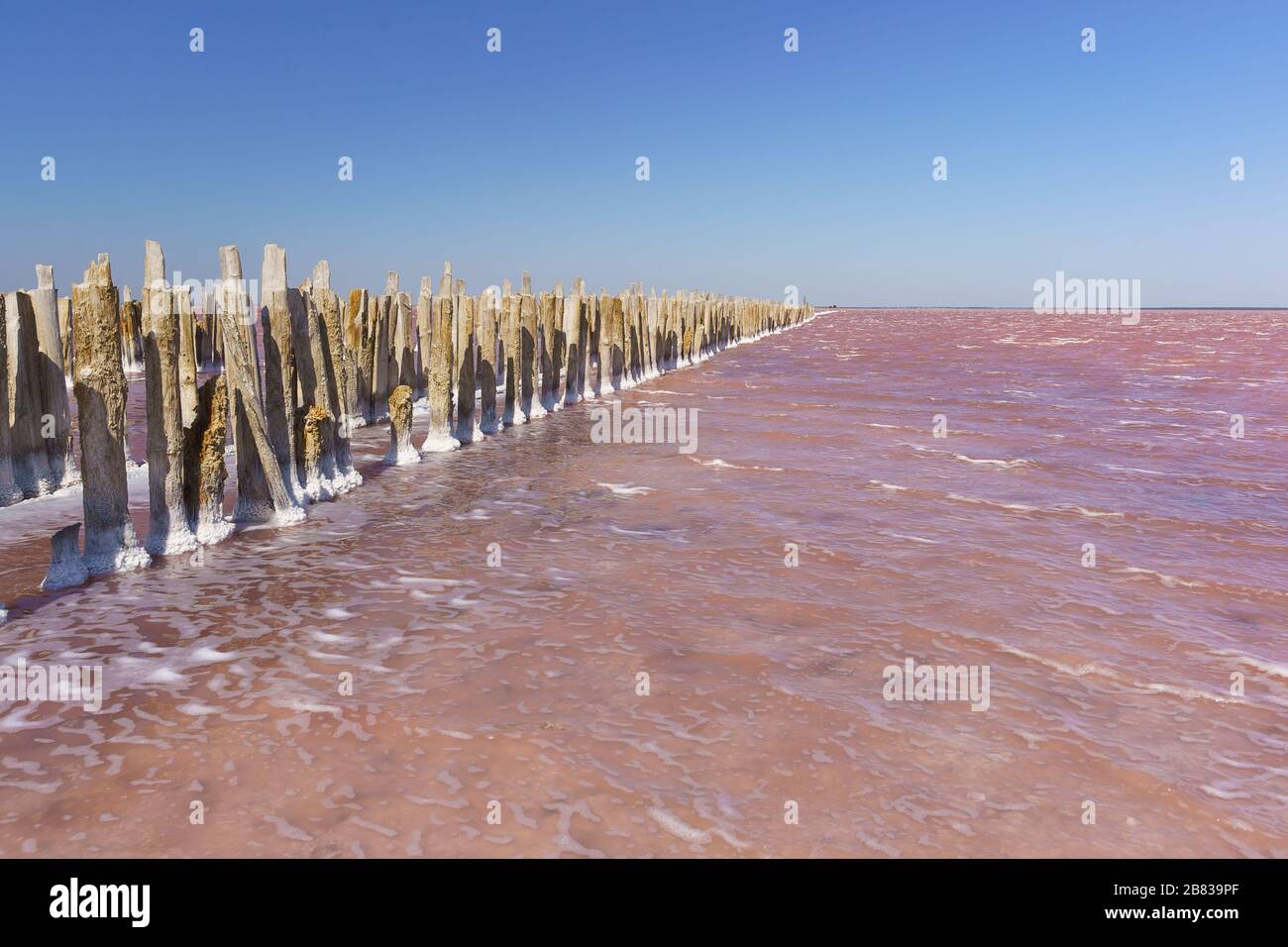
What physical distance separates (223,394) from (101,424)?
0.70 metres

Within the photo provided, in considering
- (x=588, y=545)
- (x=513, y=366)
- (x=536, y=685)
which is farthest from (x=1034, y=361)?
(x=536, y=685)

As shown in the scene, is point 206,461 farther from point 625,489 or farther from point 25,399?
point 625,489

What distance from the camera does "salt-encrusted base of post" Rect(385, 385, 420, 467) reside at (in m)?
7.48

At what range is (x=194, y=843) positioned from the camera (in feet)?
7.51

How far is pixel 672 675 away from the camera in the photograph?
3.38 meters

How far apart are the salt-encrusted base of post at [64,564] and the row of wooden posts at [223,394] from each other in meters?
0.01

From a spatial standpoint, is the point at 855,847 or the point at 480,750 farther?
the point at 480,750

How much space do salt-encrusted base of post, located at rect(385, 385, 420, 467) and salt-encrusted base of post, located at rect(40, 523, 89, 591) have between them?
332cm

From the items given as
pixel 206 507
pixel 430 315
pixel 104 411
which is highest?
pixel 430 315

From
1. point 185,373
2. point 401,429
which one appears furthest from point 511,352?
point 185,373

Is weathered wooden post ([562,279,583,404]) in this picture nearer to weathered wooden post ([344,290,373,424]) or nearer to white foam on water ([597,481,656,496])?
weathered wooden post ([344,290,373,424])

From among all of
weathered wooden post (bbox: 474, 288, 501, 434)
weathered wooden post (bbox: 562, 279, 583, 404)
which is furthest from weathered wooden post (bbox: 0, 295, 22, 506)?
weathered wooden post (bbox: 562, 279, 583, 404)

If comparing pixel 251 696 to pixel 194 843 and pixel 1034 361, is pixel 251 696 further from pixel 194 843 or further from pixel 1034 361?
pixel 1034 361

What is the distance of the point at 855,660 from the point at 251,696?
7.83 feet
